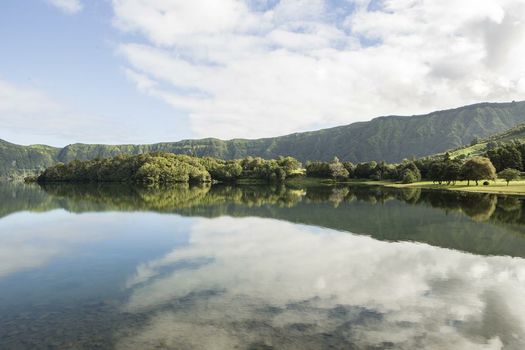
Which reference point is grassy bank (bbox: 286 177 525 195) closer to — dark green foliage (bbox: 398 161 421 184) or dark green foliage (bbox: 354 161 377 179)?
dark green foliage (bbox: 398 161 421 184)

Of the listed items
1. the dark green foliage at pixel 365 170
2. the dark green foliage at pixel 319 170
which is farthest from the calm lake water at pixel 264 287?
the dark green foliage at pixel 319 170

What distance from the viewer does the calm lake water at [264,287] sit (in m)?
16.4

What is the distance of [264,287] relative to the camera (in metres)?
23.2

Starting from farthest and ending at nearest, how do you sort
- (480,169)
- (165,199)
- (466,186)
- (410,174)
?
(410,174)
(466,186)
(480,169)
(165,199)

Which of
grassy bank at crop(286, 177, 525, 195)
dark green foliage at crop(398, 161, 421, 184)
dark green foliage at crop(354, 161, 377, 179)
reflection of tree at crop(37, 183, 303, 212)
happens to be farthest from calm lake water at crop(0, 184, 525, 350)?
dark green foliage at crop(354, 161, 377, 179)

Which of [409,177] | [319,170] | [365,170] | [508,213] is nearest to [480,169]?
[409,177]

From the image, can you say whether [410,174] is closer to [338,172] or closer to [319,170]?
[338,172]

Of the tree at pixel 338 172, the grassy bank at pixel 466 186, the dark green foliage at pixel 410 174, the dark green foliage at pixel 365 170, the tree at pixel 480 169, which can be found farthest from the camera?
the dark green foliage at pixel 365 170

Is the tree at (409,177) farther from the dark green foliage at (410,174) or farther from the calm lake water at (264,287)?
the calm lake water at (264,287)

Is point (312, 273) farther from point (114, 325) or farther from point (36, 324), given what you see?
point (36, 324)

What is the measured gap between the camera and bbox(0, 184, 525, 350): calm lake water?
645 inches

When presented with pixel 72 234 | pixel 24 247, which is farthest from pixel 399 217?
pixel 24 247

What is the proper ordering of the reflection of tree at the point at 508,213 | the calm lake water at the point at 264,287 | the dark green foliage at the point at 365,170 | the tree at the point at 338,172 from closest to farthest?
the calm lake water at the point at 264,287 → the reflection of tree at the point at 508,213 → the tree at the point at 338,172 → the dark green foliage at the point at 365,170

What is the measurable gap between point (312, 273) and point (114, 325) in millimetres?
13907
